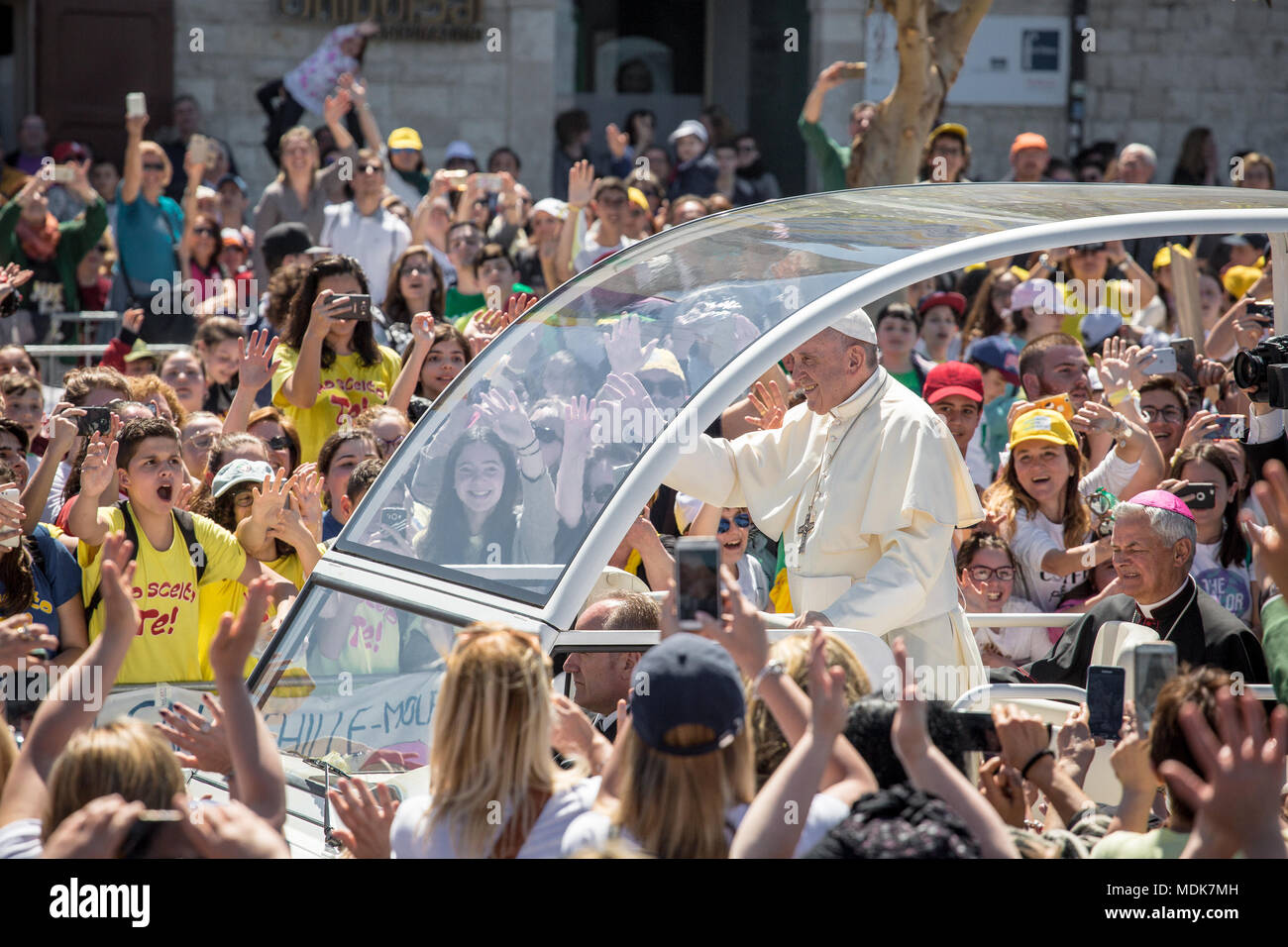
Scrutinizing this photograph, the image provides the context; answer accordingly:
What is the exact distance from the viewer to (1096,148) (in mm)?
13633

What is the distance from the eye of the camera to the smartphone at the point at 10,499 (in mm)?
4469

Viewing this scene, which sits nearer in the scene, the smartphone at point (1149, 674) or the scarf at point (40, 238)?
the smartphone at point (1149, 674)

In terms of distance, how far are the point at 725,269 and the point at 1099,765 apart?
5.31 feet

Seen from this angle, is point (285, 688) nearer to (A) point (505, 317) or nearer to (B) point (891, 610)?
(B) point (891, 610)

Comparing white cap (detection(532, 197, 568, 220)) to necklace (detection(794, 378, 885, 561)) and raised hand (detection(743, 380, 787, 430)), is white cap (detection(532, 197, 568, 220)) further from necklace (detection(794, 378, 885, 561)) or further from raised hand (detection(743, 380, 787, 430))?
necklace (detection(794, 378, 885, 561))

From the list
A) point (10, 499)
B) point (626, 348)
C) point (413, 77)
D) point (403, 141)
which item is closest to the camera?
point (626, 348)

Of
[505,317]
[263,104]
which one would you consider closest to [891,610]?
[505,317]

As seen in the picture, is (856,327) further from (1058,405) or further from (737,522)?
(1058,405)

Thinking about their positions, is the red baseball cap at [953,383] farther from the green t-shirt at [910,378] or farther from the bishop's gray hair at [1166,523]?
the bishop's gray hair at [1166,523]

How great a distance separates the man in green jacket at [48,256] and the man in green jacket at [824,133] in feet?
14.8

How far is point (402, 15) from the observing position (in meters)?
14.0

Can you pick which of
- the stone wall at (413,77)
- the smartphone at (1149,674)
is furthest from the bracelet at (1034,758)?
the stone wall at (413,77)

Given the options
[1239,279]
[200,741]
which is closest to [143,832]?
[200,741]

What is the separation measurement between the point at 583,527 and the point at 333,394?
3157mm
